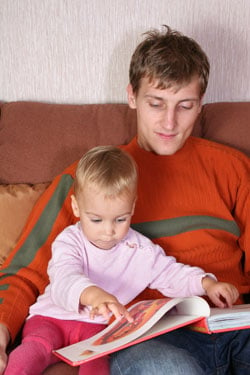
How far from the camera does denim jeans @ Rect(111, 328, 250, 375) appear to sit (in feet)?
3.87

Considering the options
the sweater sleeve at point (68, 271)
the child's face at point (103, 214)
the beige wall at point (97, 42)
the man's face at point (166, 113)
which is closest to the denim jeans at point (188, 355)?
the sweater sleeve at point (68, 271)

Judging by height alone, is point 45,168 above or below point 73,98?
below

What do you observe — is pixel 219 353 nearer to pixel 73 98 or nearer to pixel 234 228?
pixel 234 228

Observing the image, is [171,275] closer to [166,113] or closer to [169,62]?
[166,113]

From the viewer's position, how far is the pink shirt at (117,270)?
141 centimetres

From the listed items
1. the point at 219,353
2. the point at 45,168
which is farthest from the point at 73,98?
the point at 219,353

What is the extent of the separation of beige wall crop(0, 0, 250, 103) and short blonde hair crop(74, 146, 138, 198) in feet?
2.54

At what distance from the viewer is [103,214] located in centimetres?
134

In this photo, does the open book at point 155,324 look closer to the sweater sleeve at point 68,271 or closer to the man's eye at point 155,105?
the sweater sleeve at point 68,271

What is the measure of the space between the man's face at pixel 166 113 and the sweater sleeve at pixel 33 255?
27 cm

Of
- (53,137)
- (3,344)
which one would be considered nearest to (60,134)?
(53,137)

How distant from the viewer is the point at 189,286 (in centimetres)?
149

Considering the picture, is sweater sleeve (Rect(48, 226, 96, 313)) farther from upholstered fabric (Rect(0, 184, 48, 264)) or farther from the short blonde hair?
upholstered fabric (Rect(0, 184, 48, 264))

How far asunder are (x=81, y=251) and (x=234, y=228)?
510 mm
